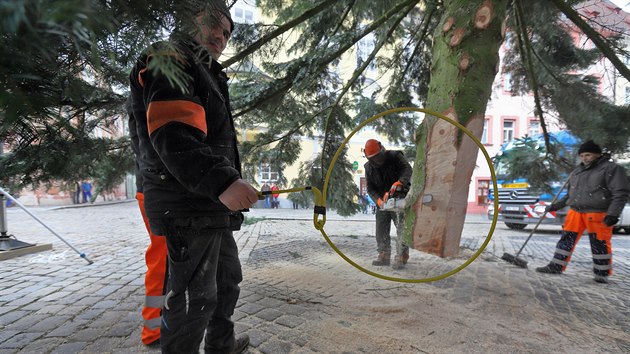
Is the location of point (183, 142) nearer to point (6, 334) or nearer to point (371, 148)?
point (6, 334)

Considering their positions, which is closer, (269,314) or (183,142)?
(183,142)

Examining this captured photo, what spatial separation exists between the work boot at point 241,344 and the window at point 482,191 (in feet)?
7.49

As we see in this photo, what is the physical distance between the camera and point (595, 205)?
4523mm

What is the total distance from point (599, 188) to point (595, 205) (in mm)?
227

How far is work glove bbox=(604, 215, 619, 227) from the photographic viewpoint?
14.1 feet

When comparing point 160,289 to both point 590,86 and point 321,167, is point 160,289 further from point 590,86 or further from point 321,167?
point 590,86

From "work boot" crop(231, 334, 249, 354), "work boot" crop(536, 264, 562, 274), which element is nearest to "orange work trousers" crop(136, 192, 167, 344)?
"work boot" crop(231, 334, 249, 354)

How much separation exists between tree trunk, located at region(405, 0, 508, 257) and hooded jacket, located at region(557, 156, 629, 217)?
327cm

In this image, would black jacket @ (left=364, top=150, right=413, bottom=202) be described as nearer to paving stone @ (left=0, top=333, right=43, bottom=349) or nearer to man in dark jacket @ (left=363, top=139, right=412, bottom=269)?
man in dark jacket @ (left=363, top=139, right=412, bottom=269)

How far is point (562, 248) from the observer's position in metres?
4.71

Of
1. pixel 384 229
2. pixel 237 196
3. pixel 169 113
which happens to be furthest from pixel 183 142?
pixel 384 229

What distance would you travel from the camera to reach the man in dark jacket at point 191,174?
55.7 inches

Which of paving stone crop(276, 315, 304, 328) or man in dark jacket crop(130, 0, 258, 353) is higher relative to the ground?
man in dark jacket crop(130, 0, 258, 353)

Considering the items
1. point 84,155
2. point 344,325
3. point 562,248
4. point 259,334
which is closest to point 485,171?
point 344,325
